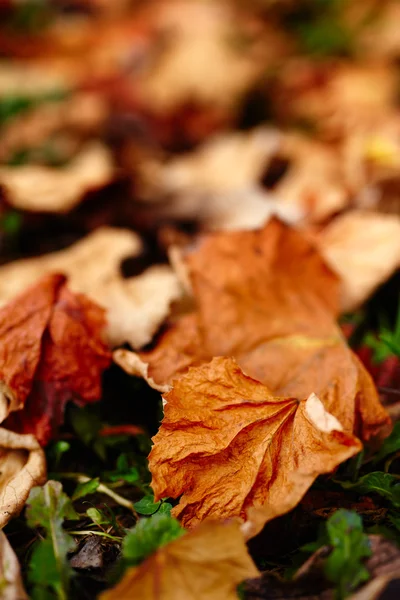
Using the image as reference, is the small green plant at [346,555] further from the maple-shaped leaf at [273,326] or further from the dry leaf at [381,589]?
the maple-shaped leaf at [273,326]

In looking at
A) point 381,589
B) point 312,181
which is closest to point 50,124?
point 312,181

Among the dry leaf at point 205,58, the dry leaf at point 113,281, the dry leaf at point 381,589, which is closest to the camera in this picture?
the dry leaf at point 381,589

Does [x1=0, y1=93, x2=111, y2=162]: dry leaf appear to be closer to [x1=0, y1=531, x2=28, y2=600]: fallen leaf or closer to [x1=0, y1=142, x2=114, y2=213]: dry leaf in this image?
[x1=0, y1=142, x2=114, y2=213]: dry leaf

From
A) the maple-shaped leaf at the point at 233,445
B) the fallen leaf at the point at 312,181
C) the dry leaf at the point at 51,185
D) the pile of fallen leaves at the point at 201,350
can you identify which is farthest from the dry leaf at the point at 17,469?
the fallen leaf at the point at 312,181

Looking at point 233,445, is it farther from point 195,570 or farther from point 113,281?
point 113,281

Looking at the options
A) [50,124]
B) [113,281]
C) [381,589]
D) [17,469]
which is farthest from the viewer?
[50,124]

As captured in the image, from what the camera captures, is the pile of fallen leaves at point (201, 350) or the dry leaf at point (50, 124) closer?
the pile of fallen leaves at point (201, 350)

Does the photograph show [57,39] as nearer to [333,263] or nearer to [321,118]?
[321,118]
